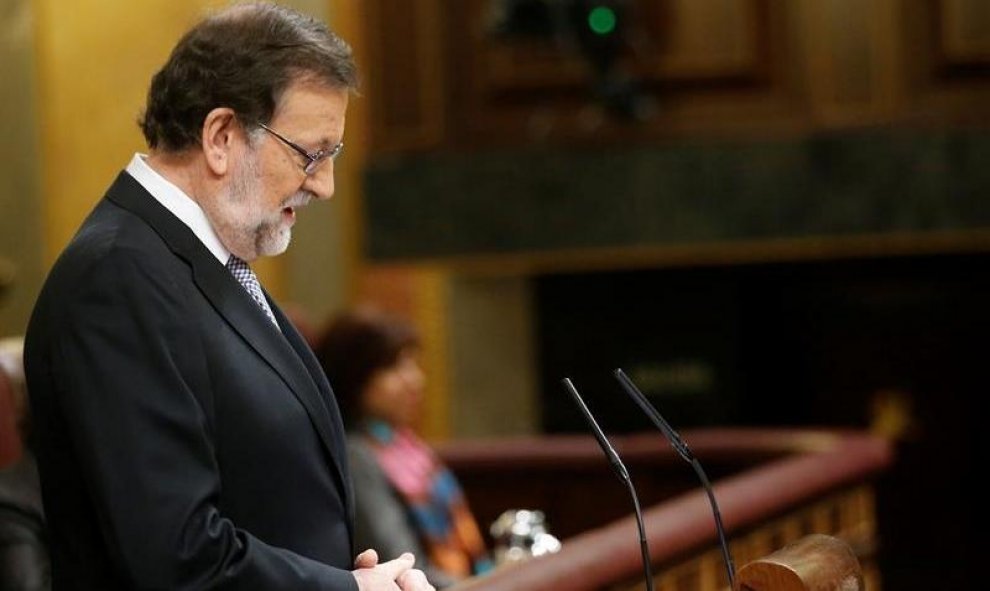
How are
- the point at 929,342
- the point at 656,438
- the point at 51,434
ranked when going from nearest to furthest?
the point at 51,434, the point at 656,438, the point at 929,342

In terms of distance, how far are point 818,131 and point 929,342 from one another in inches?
55.7

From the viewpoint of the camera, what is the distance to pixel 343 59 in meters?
2.13

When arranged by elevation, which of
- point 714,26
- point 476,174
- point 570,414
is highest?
point 714,26

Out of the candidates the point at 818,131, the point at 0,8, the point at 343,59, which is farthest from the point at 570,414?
the point at 343,59

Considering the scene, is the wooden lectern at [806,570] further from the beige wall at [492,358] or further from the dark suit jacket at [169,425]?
the beige wall at [492,358]

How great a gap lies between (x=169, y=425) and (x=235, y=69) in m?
0.40

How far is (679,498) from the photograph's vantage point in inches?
199

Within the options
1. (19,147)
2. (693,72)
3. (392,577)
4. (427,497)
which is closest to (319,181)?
(392,577)

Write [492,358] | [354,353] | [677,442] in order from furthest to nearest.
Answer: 1. [492,358]
2. [354,353]
3. [677,442]

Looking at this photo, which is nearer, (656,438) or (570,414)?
(656,438)

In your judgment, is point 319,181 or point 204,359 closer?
point 204,359

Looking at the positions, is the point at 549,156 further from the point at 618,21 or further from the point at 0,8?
the point at 0,8

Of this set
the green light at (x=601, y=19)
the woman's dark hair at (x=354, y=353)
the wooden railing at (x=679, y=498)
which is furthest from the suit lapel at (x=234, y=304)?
the green light at (x=601, y=19)

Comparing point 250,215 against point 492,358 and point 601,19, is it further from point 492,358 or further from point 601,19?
point 492,358
